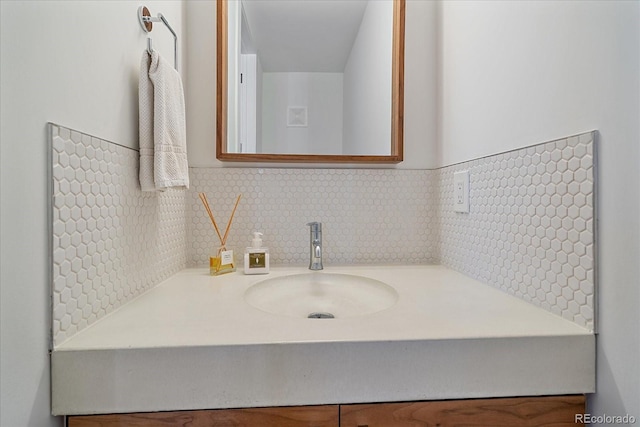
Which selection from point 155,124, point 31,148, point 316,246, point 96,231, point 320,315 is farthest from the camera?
point 316,246

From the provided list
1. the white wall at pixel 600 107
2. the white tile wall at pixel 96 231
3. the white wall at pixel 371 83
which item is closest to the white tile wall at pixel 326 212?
the white wall at pixel 371 83

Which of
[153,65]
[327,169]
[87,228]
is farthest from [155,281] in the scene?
[327,169]

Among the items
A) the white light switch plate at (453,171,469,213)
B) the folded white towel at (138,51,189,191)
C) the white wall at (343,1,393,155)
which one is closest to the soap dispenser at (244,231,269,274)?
the folded white towel at (138,51,189,191)

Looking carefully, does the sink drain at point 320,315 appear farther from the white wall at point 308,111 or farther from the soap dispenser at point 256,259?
the white wall at point 308,111

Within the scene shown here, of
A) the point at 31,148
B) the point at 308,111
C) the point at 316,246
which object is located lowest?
the point at 316,246

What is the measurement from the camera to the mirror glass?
113 cm

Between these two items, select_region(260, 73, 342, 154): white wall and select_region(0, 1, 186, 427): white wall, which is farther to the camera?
select_region(260, 73, 342, 154): white wall

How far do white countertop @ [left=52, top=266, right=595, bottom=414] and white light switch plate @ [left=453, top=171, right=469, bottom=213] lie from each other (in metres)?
0.43

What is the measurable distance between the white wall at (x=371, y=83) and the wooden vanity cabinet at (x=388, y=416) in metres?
0.82

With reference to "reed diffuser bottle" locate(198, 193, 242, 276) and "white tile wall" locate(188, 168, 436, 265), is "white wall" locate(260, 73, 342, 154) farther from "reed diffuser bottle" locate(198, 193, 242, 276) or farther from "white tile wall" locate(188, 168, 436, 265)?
"reed diffuser bottle" locate(198, 193, 242, 276)

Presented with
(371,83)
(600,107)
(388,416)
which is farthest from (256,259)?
(600,107)

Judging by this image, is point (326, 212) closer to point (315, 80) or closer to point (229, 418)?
point (315, 80)

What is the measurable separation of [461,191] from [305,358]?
0.74 m

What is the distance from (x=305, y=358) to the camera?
53 centimetres
